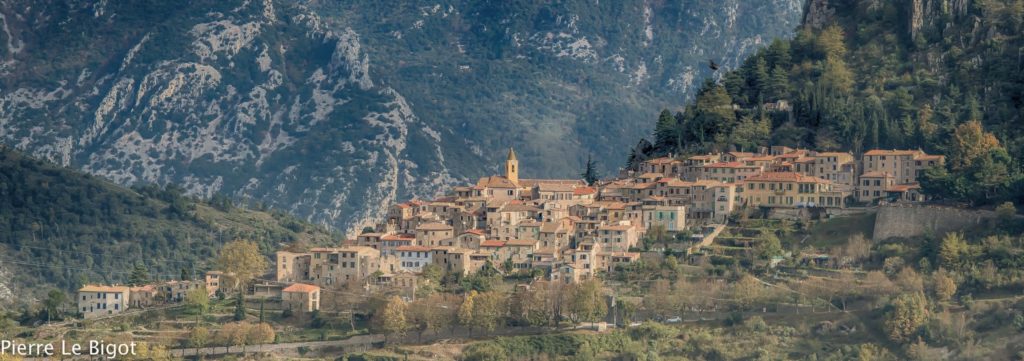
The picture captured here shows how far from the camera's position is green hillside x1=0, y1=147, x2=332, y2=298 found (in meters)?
154

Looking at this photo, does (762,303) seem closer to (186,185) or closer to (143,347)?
(143,347)

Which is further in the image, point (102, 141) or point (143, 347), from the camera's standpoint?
point (102, 141)

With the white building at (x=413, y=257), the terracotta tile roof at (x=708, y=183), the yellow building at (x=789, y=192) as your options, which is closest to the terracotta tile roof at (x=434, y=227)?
the white building at (x=413, y=257)

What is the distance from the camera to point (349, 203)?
181 meters

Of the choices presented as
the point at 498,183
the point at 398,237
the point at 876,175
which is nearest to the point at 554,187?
the point at 498,183

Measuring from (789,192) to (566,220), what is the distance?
36.9 ft

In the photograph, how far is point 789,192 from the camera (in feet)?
403

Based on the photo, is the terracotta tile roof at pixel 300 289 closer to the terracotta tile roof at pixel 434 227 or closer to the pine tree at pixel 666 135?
the terracotta tile roof at pixel 434 227

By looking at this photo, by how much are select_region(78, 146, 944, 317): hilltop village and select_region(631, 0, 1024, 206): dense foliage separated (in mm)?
3271

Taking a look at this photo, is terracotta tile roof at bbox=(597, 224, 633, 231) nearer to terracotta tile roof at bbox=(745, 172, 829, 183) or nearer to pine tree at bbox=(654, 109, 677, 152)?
terracotta tile roof at bbox=(745, 172, 829, 183)

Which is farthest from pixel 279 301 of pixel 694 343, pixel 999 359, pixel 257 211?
pixel 257 211

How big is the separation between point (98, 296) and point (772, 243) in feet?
108

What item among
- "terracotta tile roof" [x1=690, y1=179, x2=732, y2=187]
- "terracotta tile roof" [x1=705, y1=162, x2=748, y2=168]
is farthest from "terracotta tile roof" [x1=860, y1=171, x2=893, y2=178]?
"terracotta tile roof" [x1=690, y1=179, x2=732, y2=187]

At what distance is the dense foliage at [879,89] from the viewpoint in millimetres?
127250
